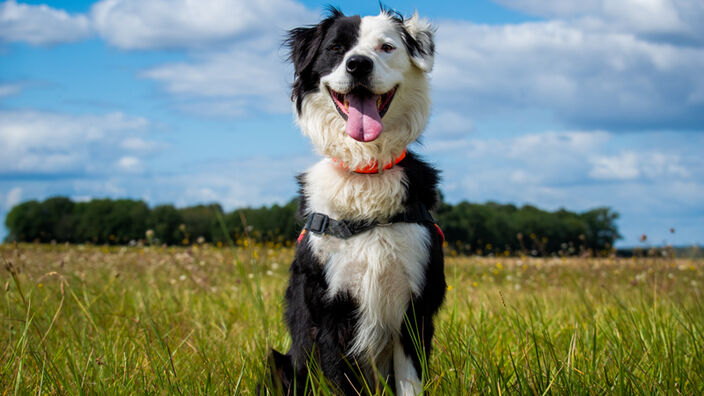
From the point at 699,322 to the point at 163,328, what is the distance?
12.6 ft

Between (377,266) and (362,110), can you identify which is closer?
(377,266)

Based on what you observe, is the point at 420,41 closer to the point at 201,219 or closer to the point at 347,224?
the point at 347,224

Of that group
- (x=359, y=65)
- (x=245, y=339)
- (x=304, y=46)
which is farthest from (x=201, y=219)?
(x=359, y=65)

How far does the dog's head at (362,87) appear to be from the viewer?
281cm

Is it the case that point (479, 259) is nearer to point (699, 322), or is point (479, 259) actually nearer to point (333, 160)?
point (699, 322)

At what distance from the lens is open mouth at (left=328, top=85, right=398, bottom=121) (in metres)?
2.86

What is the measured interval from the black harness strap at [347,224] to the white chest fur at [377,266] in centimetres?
2

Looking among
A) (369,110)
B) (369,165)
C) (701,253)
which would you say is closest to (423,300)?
(369,165)

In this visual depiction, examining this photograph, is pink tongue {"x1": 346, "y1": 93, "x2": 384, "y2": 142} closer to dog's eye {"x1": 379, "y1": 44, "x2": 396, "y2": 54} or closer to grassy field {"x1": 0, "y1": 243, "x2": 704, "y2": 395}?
dog's eye {"x1": 379, "y1": 44, "x2": 396, "y2": 54}

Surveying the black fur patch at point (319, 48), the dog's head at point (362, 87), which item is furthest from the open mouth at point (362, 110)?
the black fur patch at point (319, 48)

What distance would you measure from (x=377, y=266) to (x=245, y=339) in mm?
1836

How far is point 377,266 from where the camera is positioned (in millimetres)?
2686

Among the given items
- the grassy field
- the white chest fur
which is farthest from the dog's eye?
the grassy field

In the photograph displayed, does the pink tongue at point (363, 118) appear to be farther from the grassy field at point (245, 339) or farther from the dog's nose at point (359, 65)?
the grassy field at point (245, 339)
